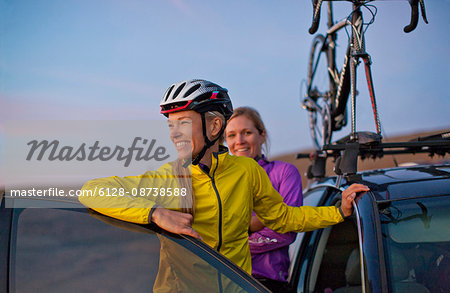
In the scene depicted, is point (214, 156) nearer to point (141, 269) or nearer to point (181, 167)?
point (181, 167)

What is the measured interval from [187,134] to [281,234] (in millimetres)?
966

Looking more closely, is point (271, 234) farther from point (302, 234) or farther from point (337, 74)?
point (337, 74)

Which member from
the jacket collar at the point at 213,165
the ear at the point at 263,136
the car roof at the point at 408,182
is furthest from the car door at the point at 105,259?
the ear at the point at 263,136

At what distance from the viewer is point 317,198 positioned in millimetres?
3246

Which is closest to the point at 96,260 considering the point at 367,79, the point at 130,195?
the point at 130,195

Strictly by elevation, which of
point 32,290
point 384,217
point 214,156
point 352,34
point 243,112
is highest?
point 352,34

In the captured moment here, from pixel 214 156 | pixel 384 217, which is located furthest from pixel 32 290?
pixel 384 217

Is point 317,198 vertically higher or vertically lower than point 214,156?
lower

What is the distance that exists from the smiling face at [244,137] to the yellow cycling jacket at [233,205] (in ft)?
2.71

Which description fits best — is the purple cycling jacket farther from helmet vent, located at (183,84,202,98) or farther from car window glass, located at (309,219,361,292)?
helmet vent, located at (183,84,202,98)

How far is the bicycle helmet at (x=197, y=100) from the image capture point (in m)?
2.04

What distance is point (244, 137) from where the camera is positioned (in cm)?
307

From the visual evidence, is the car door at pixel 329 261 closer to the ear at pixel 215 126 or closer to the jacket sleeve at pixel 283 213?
the jacket sleeve at pixel 283 213

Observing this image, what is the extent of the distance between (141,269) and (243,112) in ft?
5.79
